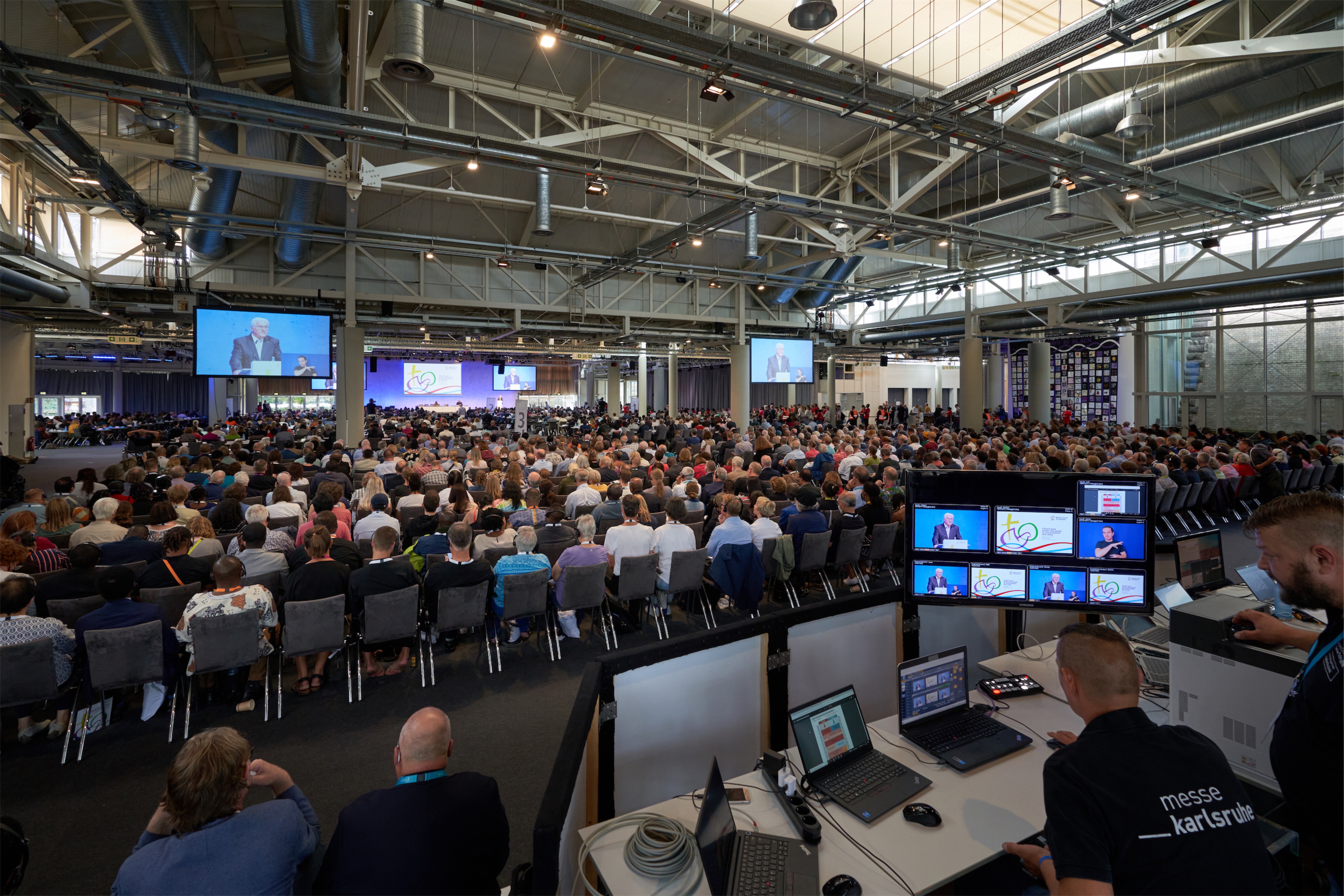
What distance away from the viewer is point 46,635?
141 inches

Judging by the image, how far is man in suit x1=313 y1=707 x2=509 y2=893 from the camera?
1665 mm

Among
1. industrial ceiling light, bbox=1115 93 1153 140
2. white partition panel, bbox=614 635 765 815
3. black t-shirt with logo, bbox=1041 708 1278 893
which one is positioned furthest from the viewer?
industrial ceiling light, bbox=1115 93 1153 140

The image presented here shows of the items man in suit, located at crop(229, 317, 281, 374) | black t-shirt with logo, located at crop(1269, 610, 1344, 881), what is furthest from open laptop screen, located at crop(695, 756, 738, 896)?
man in suit, located at crop(229, 317, 281, 374)

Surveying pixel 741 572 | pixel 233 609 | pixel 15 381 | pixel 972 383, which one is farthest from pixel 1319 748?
pixel 15 381

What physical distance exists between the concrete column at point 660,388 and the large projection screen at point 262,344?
29908mm

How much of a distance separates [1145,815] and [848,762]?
95 cm

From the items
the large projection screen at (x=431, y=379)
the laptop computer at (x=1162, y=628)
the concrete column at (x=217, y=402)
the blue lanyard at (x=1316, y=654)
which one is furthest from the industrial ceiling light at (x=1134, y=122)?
the large projection screen at (x=431, y=379)

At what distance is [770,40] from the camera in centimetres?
752

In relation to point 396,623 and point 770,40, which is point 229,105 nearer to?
point 396,623

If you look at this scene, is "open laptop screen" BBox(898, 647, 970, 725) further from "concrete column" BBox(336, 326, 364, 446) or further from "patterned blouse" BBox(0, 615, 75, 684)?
"concrete column" BBox(336, 326, 364, 446)

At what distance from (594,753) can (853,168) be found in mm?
12577

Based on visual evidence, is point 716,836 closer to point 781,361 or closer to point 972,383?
point 781,361

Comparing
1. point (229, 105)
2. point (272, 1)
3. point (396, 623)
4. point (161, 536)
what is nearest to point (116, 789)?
point (396, 623)

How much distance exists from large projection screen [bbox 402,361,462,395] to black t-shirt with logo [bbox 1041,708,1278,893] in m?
36.0
